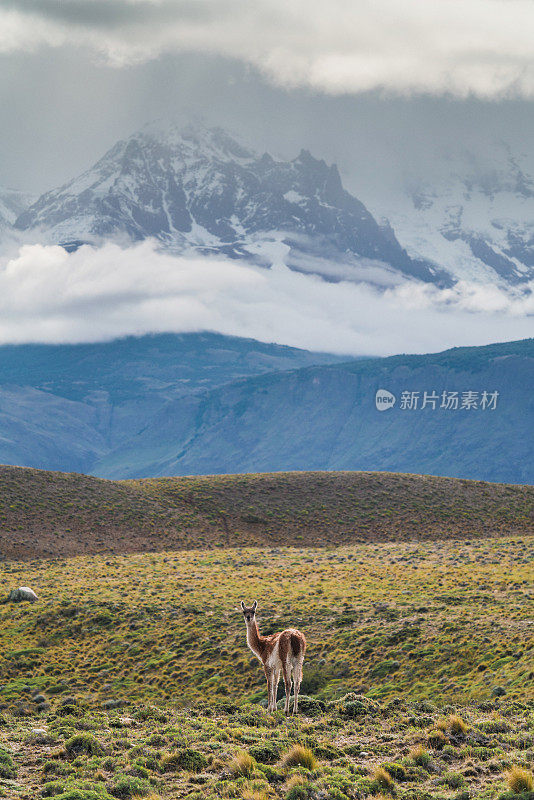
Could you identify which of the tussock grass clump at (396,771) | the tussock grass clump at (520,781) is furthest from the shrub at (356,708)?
the tussock grass clump at (520,781)

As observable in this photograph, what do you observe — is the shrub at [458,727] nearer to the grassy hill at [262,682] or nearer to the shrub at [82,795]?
the grassy hill at [262,682]

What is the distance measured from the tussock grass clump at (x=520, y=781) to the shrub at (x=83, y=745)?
978 centimetres

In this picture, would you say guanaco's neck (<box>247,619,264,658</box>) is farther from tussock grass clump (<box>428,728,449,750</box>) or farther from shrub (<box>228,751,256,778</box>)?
tussock grass clump (<box>428,728,449,750</box>)

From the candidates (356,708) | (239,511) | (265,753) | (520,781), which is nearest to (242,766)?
(265,753)

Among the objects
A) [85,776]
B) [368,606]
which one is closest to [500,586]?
[368,606]

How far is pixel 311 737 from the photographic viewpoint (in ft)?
65.5

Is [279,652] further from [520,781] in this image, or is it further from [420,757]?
[520,781]

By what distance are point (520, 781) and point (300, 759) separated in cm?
496

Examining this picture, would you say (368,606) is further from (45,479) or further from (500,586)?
(45,479)

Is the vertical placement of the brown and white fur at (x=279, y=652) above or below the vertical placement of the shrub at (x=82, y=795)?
above

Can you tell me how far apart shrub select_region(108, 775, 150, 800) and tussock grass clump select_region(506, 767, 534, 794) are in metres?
7.34

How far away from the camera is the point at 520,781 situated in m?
15.4

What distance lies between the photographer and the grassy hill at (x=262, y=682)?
17.3 metres

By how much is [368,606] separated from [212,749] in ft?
73.1
